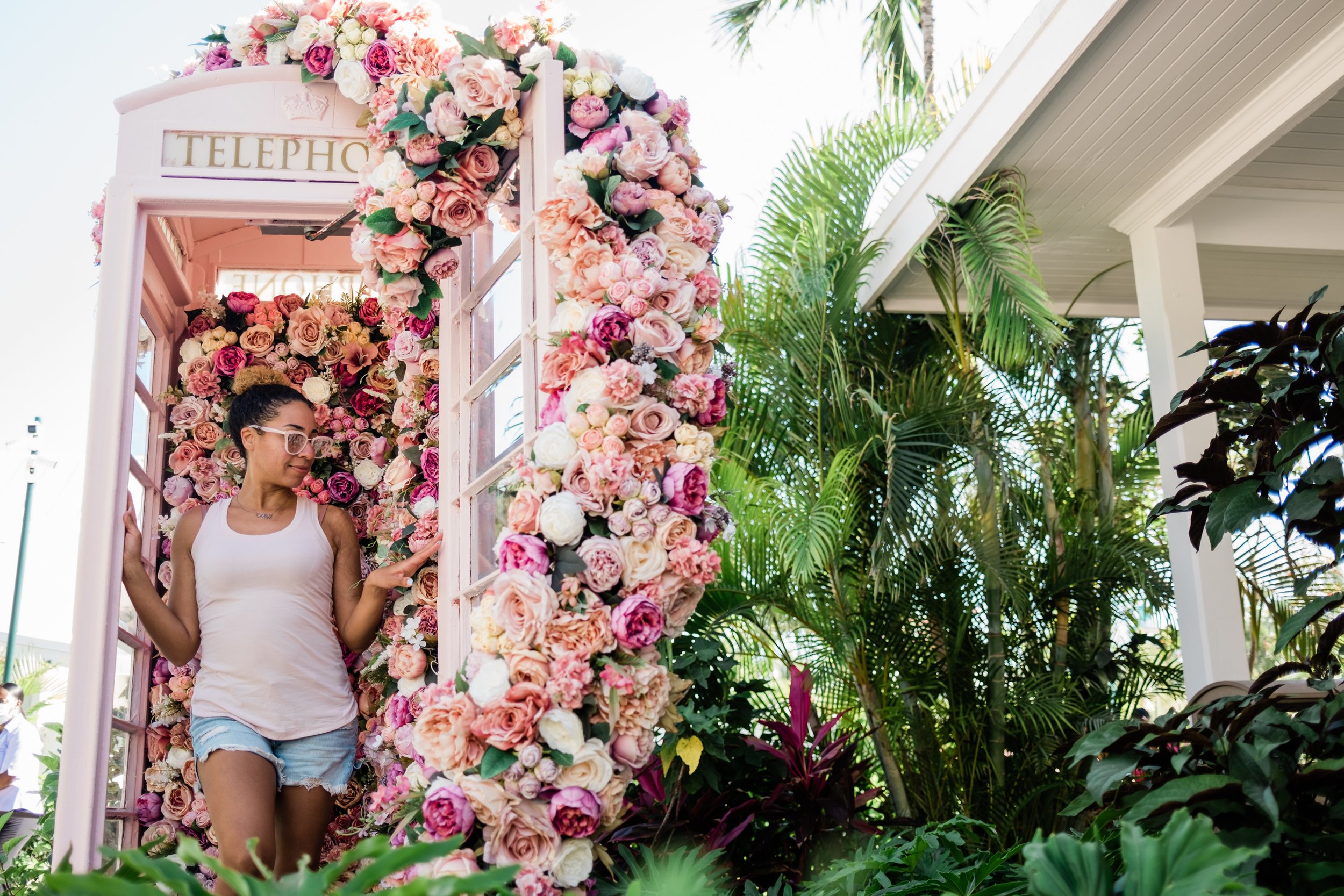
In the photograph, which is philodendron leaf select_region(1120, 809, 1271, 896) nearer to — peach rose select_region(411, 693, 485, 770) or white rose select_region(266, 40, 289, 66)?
peach rose select_region(411, 693, 485, 770)

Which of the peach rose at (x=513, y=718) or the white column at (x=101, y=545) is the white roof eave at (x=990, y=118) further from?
the white column at (x=101, y=545)

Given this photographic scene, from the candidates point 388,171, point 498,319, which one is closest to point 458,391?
point 498,319

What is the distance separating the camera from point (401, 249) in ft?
9.51

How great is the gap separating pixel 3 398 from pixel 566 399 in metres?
27.9

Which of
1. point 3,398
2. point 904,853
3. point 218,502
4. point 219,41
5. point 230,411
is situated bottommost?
point 904,853

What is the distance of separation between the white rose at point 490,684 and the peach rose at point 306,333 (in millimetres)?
2152

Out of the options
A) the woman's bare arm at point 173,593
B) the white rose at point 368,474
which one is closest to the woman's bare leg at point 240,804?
the woman's bare arm at point 173,593

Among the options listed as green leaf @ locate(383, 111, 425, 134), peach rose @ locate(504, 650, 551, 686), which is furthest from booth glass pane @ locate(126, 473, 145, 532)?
peach rose @ locate(504, 650, 551, 686)

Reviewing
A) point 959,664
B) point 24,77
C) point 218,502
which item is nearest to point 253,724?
point 218,502

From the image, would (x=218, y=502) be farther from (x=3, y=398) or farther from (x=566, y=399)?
(x=3, y=398)

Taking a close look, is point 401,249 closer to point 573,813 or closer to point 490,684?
point 490,684

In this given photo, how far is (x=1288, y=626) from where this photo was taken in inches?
71.4

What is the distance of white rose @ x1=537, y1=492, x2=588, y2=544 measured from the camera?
7.27 ft

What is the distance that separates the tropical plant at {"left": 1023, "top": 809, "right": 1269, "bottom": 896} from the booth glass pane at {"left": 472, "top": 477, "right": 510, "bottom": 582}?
1791 mm
